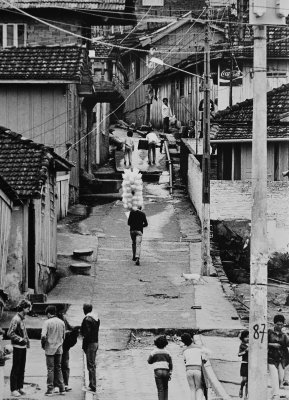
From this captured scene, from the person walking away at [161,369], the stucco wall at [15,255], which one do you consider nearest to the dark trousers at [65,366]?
the person walking away at [161,369]

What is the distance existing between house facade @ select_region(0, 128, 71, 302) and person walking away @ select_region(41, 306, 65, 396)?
644 cm

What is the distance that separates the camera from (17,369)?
17312 mm

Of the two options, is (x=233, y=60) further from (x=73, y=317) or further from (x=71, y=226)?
(x=73, y=317)

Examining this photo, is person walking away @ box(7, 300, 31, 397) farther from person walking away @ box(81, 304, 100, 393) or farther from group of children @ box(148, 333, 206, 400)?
group of children @ box(148, 333, 206, 400)

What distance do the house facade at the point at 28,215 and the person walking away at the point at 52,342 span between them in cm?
644

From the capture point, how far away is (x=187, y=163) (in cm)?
4134

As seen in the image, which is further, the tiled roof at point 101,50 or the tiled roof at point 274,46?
the tiled roof at point 101,50

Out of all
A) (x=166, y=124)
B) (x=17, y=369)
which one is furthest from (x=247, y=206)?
(x=166, y=124)

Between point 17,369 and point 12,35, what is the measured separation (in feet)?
83.9

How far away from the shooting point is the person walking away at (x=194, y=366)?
639 inches

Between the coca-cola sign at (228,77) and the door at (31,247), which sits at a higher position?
the coca-cola sign at (228,77)

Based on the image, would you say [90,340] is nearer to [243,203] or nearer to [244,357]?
[244,357]

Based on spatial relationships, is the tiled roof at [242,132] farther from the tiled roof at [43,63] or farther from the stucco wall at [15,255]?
the stucco wall at [15,255]

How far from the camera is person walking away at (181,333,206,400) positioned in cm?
1622
